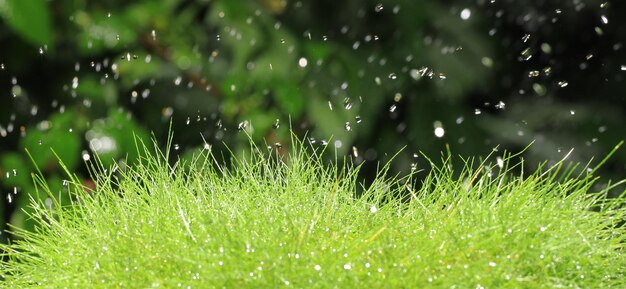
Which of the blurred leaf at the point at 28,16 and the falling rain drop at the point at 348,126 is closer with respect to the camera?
the blurred leaf at the point at 28,16

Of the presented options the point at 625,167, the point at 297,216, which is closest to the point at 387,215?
the point at 297,216

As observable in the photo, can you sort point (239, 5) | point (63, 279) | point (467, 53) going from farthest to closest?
point (467, 53)
point (239, 5)
point (63, 279)

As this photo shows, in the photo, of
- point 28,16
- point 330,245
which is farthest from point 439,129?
point 330,245

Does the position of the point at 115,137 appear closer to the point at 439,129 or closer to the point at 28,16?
the point at 28,16

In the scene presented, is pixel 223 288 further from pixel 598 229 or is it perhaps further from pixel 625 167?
pixel 625 167

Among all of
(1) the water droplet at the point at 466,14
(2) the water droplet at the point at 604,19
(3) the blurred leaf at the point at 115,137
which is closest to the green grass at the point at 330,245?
(3) the blurred leaf at the point at 115,137

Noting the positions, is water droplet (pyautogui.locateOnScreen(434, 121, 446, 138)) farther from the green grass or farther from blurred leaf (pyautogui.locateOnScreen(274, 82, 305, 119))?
the green grass

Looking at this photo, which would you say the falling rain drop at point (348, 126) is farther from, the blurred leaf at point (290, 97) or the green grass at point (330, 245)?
the green grass at point (330, 245)

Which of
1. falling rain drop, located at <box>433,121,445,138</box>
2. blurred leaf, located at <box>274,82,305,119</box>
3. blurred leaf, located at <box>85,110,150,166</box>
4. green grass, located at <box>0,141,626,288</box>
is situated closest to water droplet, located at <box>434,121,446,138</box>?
falling rain drop, located at <box>433,121,445,138</box>

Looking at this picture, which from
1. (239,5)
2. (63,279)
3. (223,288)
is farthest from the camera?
(239,5)
